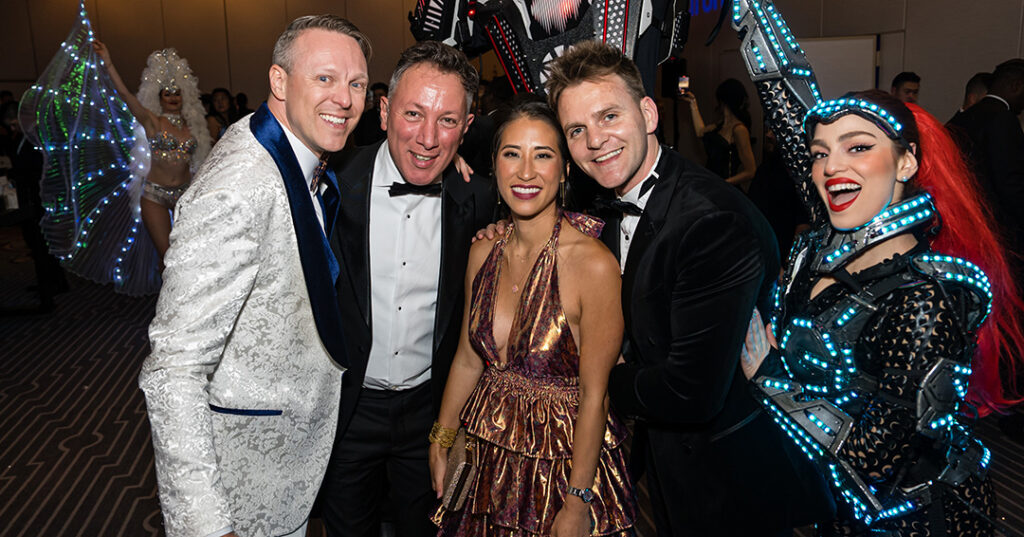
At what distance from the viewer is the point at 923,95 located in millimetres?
6625

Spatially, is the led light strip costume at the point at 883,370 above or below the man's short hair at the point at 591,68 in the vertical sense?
below

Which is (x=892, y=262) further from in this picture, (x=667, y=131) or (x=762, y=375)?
(x=667, y=131)

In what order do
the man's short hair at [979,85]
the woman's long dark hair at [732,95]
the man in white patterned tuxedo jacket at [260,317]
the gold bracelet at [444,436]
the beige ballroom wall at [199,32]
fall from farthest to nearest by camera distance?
Answer: 1. the beige ballroom wall at [199,32]
2. the woman's long dark hair at [732,95]
3. the man's short hair at [979,85]
4. the gold bracelet at [444,436]
5. the man in white patterned tuxedo jacket at [260,317]

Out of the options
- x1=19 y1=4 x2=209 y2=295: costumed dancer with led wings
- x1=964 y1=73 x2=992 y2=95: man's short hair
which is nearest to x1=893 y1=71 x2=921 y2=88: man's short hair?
x1=964 y1=73 x2=992 y2=95: man's short hair

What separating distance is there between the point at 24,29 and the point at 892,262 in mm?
13407

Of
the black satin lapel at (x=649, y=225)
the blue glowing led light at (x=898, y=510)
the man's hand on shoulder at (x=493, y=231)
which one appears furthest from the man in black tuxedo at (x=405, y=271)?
the blue glowing led light at (x=898, y=510)

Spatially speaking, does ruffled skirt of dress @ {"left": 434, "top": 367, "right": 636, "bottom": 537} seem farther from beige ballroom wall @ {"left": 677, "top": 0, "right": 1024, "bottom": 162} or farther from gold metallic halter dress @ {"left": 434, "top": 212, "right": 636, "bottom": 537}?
beige ballroom wall @ {"left": 677, "top": 0, "right": 1024, "bottom": 162}

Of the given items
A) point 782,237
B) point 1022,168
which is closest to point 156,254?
point 782,237

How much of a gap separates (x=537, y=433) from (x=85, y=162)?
3.33 metres

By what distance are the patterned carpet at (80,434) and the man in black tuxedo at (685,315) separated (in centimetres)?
128

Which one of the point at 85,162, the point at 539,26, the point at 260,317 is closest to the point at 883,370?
the point at 260,317

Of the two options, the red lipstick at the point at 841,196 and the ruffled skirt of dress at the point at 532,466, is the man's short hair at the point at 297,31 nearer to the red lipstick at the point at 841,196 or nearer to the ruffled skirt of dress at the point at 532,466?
the ruffled skirt of dress at the point at 532,466

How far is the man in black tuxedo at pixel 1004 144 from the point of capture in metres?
3.68

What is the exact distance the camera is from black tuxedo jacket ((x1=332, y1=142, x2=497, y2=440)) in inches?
73.5
